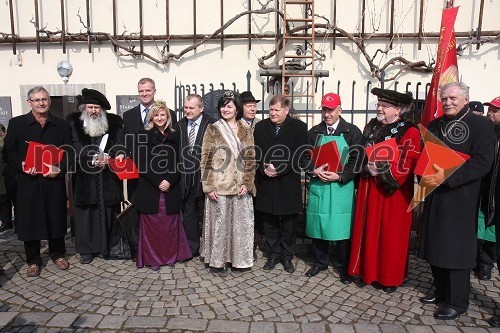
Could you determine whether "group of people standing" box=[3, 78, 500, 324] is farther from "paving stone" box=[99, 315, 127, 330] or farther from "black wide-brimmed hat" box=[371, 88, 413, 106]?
"paving stone" box=[99, 315, 127, 330]

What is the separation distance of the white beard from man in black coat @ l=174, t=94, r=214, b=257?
2.60 ft

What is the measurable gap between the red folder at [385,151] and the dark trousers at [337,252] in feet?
3.29

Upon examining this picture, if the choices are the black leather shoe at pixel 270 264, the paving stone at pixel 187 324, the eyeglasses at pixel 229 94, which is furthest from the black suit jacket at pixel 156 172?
the paving stone at pixel 187 324

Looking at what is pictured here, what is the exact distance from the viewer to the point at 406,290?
12.4 ft

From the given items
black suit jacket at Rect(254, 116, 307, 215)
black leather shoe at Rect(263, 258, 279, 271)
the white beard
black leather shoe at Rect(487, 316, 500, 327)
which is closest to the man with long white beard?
the white beard

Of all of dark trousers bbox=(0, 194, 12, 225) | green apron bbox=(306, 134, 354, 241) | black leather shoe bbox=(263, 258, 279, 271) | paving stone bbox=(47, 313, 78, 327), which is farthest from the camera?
dark trousers bbox=(0, 194, 12, 225)

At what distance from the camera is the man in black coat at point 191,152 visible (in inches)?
170

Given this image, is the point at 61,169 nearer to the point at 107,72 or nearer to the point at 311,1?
the point at 107,72

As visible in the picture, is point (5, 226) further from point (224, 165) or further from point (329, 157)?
point (329, 157)

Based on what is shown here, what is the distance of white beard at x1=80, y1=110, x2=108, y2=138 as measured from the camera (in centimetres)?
422

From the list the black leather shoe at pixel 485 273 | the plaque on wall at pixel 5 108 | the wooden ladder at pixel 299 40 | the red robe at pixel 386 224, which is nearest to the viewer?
the red robe at pixel 386 224

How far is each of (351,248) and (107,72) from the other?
7.90m

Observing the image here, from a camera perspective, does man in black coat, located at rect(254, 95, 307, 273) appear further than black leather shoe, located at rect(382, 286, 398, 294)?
Yes

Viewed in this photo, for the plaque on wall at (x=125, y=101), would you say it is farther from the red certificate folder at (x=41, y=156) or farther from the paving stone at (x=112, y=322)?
the paving stone at (x=112, y=322)
